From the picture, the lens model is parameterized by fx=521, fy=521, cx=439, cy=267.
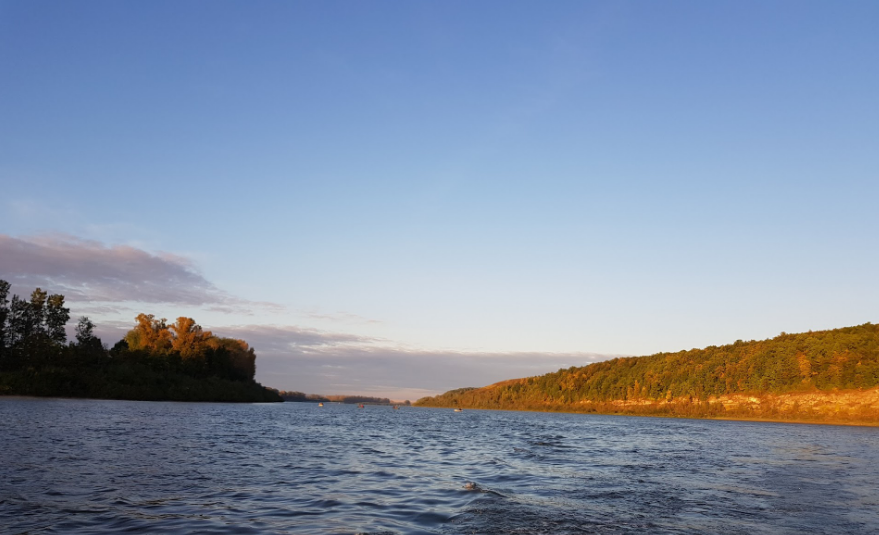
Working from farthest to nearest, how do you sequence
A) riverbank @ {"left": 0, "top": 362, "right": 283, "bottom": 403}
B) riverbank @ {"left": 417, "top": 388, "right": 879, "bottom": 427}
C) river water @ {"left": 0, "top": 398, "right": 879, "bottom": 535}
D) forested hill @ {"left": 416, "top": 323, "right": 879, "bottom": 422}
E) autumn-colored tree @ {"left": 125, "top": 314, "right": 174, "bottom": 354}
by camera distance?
autumn-colored tree @ {"left": 125, "top": 314, "right": 174, "bottom": 354} → forested hill @ {"left": 416, "top": 323, "right": 879, "bottom": 422} → riverbank @ {"left": 417, "top": 388, "right": 879, "bottom": 427} → riverbank @ {"left": 0, "top": 362, "right": 283, "bottom": 403} → river water @ {"left": 0, "top": 398, "right": 879, "bottom": 535}

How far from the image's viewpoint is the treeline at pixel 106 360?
112812 mm

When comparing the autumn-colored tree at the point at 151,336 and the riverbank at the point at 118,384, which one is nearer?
the riverbank at the point at 118,384

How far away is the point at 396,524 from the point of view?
1482cm

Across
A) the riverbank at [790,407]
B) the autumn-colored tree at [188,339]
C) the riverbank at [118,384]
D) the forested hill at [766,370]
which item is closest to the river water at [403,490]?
the riverbank at [118,384]

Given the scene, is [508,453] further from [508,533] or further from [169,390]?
[169,390]

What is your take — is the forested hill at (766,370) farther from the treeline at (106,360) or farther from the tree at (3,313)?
the tree at (3,313)

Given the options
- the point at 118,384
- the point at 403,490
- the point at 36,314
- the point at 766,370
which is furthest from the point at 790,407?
the point at 36,314

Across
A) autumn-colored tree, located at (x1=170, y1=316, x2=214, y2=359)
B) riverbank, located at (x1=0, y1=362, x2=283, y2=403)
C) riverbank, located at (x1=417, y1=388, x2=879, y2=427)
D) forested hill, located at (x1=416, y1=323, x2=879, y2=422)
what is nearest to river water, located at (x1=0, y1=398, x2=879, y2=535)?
riverbank, located at (x1=0, y1=362, x2=283, y2=403)

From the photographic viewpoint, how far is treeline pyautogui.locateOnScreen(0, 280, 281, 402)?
370 ft

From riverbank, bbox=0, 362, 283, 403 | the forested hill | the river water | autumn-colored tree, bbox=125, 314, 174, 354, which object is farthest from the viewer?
autumn-colored tree, bbox=125, 314, 174, 354

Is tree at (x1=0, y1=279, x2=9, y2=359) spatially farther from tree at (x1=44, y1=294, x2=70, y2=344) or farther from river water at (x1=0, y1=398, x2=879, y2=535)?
river water at (x1=0, y1=398, x2=879, y2=535)

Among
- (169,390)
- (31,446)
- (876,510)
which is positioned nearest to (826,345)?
(876,510)

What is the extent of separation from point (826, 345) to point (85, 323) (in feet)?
659

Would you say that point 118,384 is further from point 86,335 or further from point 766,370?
point 766,370
